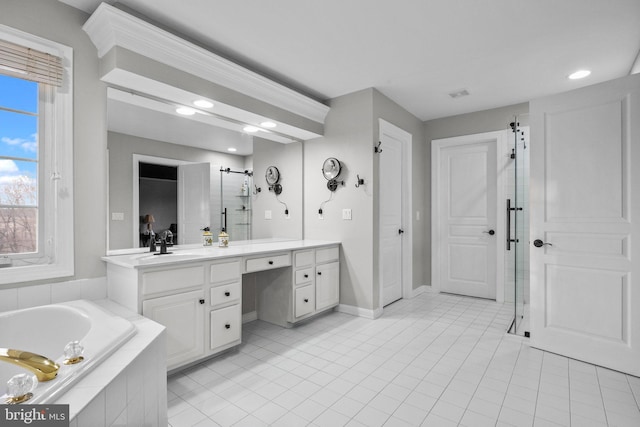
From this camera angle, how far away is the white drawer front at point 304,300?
10.2ft

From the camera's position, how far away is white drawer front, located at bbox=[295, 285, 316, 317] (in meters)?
3.11

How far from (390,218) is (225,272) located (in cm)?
225

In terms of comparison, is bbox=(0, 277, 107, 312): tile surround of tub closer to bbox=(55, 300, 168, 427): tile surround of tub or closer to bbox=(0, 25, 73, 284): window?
bbox=(0, 25, 73, 284): window

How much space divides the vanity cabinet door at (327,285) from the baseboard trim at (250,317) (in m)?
0.68

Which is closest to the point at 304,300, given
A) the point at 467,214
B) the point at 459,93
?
the point at 467,214

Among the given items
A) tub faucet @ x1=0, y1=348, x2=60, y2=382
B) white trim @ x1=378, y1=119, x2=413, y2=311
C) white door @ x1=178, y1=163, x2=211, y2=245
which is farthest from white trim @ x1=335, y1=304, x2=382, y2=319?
tub faucet @ x1=0, y1=348, x2=60, y2=382

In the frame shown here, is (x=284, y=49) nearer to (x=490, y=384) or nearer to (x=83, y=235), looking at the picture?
(x=83, y=235)

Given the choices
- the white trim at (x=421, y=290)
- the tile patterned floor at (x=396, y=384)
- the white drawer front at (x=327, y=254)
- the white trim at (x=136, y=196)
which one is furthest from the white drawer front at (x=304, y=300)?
the white trim at (x=421, y=290)

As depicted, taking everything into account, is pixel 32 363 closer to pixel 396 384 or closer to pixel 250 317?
pixel 396 384

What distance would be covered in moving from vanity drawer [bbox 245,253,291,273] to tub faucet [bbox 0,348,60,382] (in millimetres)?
1626

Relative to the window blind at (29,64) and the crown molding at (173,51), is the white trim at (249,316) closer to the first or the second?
the crown molding at (173,51)

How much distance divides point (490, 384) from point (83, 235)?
287 cm

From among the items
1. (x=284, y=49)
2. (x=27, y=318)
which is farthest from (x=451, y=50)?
(x=27, y=318)

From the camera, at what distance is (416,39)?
8.24 ft
